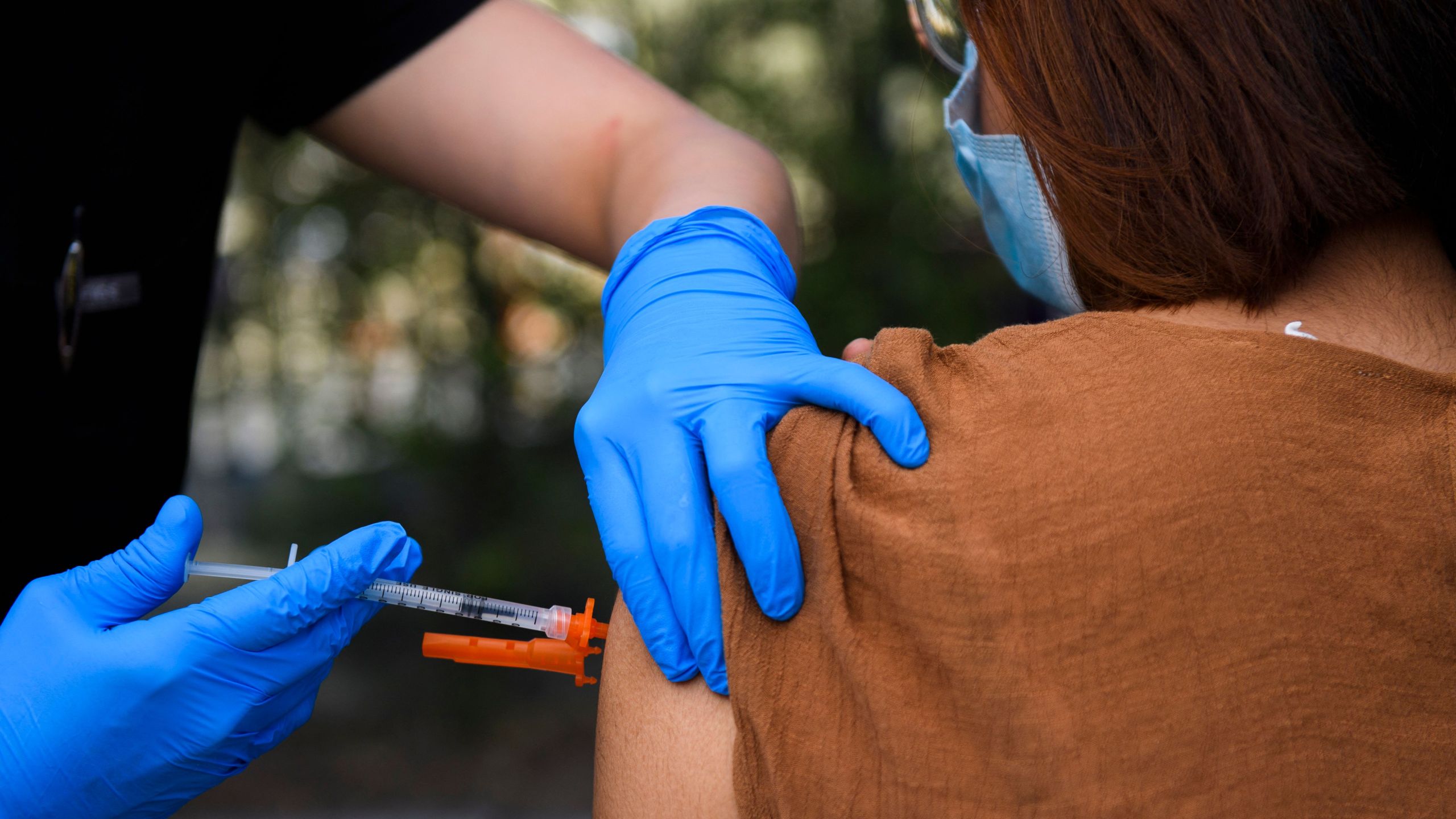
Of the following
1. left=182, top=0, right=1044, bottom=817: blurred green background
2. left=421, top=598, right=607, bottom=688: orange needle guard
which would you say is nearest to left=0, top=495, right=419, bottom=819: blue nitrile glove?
left=421, top=598, right=607, bottom=688: orange needle guard

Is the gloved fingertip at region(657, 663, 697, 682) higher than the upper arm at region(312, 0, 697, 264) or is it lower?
lower

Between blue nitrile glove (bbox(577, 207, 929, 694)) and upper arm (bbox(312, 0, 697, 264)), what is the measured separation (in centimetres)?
38

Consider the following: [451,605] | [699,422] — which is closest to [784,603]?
[699,422]

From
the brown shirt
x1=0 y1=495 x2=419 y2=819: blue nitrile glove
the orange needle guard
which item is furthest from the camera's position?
the orange needle guard

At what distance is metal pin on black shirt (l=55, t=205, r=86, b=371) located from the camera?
1.44 metres

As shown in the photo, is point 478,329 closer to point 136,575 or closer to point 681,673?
point 136,575

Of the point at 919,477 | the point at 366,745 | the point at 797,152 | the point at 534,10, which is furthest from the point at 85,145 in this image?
the point at 366,745

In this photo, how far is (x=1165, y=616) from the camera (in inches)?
31.9

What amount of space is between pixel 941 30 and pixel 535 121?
76 centimetres

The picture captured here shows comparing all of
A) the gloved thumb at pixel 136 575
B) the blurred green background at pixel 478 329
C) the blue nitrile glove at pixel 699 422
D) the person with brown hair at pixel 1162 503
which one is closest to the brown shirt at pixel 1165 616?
the person with brown hair at pixel 1162 503

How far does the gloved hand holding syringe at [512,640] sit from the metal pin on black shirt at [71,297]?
0.44m

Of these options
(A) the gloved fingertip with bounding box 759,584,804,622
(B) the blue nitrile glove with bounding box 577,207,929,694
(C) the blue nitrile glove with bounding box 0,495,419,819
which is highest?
(B) the blue nitrile glove with bounding box 577,207,929,694

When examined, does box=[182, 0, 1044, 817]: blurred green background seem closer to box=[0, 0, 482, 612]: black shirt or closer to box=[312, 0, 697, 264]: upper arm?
box=[312, 0, 697, 264]: upper arm

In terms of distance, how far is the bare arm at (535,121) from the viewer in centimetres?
173
